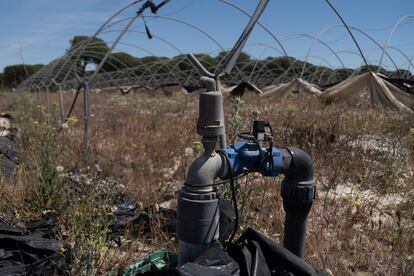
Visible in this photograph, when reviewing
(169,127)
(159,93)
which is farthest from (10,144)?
(159,93)

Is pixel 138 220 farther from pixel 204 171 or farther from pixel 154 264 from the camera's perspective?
pixel 204 171

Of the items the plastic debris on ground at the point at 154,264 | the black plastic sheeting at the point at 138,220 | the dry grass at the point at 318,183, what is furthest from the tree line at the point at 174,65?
the plastic debris on ground at the point at 154,264

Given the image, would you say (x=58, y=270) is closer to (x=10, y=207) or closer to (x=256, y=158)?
(x=10, y=207)

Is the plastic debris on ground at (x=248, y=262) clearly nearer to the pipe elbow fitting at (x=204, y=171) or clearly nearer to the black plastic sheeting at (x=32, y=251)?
the pipe elbow fitting at (x=204, y=171)

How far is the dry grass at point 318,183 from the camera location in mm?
2238

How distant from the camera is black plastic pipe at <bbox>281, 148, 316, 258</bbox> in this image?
1.72m

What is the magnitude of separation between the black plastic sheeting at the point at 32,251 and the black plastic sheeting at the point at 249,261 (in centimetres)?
82

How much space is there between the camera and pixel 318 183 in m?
3.64

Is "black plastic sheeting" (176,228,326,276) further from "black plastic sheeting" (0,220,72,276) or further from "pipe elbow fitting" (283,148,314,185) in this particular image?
"black plastic sheeting" (0,220,72,276)

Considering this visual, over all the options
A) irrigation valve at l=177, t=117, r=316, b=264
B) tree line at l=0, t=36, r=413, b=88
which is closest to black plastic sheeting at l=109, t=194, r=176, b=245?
irrigation valve at l=177, t=117, r=316, b=264

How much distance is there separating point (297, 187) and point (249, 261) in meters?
0.42

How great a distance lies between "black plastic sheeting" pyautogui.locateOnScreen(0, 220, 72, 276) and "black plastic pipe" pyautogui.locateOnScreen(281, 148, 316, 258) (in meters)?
1.08

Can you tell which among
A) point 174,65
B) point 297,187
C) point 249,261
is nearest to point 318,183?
point 297,187

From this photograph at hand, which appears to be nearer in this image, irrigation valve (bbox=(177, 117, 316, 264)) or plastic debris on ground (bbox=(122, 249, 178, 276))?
irrigation valve (bbox=(177, 117, 316, 264))
